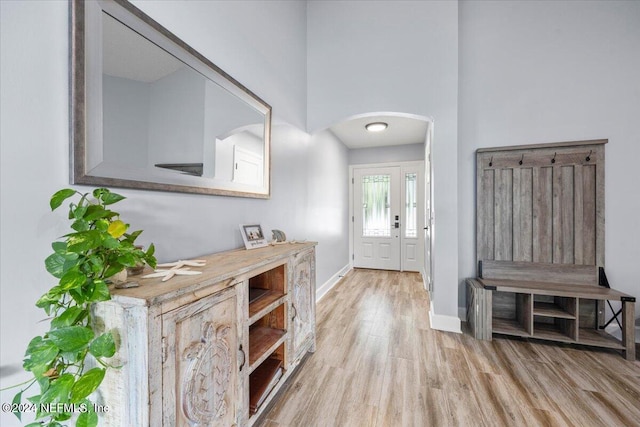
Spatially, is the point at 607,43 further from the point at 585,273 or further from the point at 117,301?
the point at 117,301

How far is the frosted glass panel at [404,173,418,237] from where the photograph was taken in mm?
4922

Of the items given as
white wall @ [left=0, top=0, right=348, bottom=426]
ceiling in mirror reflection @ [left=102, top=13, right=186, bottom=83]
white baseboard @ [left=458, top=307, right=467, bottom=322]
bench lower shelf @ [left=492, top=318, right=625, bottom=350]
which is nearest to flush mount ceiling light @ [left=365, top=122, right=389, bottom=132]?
white wall @ [left=0, top=0, right=348, bottom=426]

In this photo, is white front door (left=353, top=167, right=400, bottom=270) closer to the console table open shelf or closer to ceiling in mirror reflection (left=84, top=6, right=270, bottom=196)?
ceiling in mirror reflection (left=84, top=6, right=270, bottom=196)

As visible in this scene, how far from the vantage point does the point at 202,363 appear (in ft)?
3.24

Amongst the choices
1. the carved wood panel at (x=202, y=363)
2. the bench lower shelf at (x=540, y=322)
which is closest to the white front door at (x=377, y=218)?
the bench lower shelf at (x=540, y=322)

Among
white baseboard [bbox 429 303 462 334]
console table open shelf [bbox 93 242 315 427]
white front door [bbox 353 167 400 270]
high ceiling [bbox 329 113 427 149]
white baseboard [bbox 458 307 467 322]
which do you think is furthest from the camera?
white front door [bbox 353 167 400 270]

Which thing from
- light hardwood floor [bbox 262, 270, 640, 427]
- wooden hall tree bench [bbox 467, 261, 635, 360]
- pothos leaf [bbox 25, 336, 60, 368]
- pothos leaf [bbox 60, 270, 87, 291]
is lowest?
light hardwood floor [bbox 262, 270, 640, 427]

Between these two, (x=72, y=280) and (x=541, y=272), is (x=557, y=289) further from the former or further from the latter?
(x=72, y=280)

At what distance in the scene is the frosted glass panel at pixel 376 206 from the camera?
16.7 feet

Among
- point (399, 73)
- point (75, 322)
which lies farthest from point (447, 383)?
point (399, 73)

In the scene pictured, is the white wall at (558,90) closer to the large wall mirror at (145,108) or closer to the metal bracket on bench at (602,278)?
the metal bracket on bench at (602,278)

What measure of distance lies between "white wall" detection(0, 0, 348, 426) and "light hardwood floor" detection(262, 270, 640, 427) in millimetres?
1139

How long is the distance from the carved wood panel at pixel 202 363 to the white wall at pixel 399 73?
2200 mm

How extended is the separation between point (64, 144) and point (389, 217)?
476 centimetres
